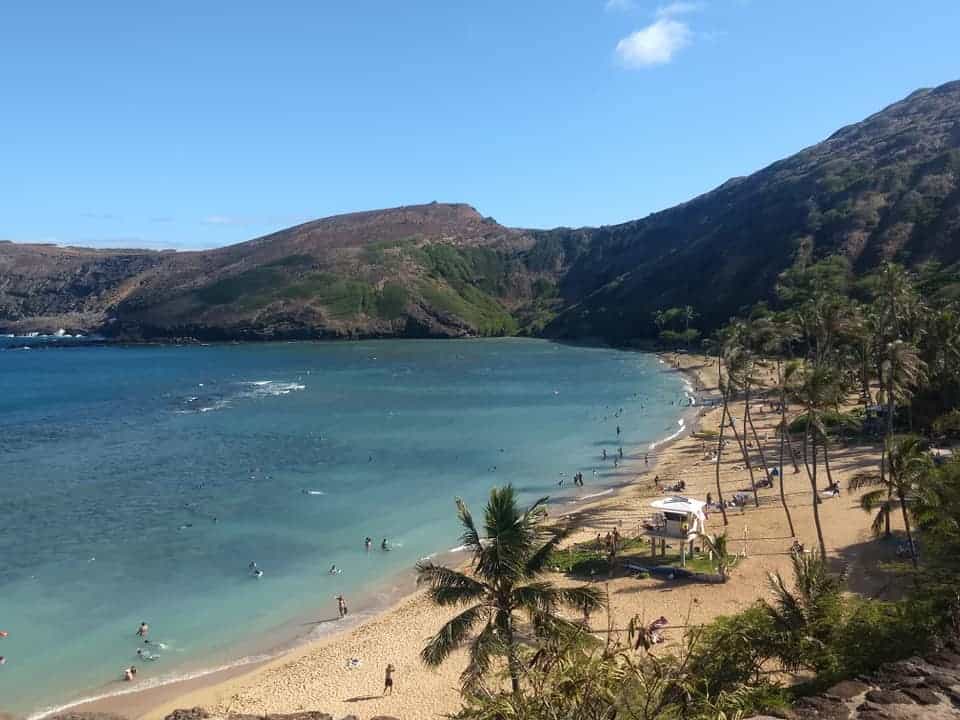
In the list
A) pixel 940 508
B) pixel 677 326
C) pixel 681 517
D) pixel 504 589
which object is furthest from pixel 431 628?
pixel 677 326

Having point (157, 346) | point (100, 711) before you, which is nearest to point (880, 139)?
point (157, 346)

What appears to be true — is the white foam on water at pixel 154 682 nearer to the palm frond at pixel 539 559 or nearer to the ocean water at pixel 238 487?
the ocean water at pixel 238 487

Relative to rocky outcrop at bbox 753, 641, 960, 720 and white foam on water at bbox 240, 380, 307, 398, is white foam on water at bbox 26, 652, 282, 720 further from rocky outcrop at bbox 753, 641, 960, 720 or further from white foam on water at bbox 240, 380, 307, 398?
white foam on water at bbox 240, 380, 307, 398

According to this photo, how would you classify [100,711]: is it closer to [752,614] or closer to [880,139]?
[752,614]

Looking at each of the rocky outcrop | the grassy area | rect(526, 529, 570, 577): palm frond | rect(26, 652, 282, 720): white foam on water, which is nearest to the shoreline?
rect(26, 652, 282, 720): white foam on water

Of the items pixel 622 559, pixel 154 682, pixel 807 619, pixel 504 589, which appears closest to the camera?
pixel 504 589

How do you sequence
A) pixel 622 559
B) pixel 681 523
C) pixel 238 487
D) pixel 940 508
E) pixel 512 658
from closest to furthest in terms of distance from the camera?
pixel 512 658 → pixel 940 508 → pixel 681 523 → pixel 622 559 → pixel 238 487

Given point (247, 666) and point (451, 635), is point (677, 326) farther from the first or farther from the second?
point (451, 635)
